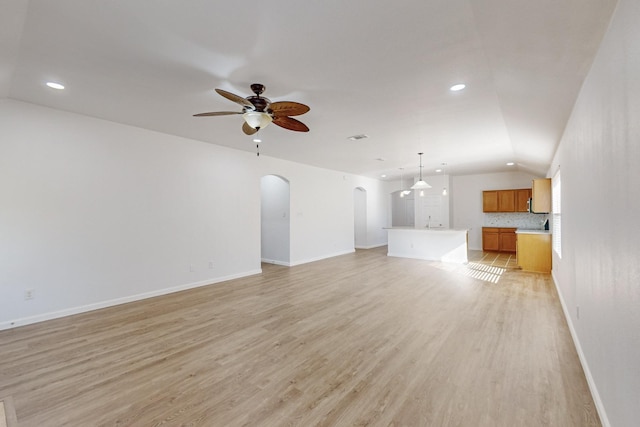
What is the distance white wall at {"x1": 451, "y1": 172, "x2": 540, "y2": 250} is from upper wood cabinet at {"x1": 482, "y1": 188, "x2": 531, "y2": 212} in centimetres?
30

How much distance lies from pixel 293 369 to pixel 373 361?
75 centimetres

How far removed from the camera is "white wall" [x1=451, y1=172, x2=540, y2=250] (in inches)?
357

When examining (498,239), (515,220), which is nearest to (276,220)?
(498,239)

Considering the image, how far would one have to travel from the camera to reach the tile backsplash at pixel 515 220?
879cm

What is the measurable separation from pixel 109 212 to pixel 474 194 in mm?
10348

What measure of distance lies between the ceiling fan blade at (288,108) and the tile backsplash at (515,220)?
9.13 m

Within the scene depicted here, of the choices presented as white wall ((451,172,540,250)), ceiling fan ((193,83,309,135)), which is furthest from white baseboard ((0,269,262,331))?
white wall ((451,172,540,250))

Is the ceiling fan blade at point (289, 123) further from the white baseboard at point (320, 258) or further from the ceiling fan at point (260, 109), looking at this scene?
the white baseboard at point (320, 258)

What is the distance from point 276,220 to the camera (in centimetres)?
737

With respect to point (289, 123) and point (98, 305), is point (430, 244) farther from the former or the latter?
point (98, 305)

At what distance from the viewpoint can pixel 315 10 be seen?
1773mm

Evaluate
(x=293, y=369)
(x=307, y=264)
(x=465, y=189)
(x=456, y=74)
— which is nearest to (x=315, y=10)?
(x=456, y=74)

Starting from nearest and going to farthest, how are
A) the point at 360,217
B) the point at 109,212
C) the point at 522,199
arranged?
the point at 109,212
the point at 522,199
the point at 360,217

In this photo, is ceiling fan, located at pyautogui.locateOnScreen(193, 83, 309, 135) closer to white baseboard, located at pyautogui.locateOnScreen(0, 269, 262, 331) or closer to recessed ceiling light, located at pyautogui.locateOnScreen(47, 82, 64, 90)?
recessed ceiling light, located at pyautogui.locateOnScreen(47, 82, 64, 90)
